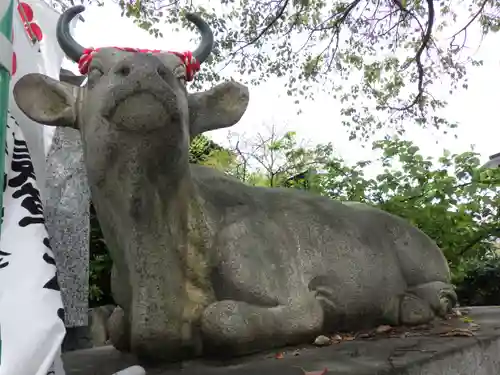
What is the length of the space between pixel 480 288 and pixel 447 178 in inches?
110

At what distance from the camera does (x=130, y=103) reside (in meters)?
1.69

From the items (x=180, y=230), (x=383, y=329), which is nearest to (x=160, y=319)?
(x=180, y=230)

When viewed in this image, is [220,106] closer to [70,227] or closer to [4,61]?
[4,61]

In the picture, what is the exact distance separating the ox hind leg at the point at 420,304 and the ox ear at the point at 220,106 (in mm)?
1237

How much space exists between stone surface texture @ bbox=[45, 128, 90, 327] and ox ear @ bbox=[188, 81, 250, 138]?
141cm

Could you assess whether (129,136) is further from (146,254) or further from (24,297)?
(24,297)

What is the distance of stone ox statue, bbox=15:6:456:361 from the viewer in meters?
1.75

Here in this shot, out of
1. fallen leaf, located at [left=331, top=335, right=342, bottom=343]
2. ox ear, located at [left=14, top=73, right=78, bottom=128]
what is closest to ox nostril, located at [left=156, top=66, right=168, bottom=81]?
ox ear, located at [left=14, top=73, right=78, bottom=128]

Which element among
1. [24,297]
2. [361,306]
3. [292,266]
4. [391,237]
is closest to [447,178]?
[391,237]

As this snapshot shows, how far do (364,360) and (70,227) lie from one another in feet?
6.47

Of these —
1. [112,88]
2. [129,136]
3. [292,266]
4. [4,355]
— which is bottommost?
[4,355]

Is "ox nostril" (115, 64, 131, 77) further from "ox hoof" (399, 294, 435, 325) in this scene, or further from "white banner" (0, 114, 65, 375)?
"ox hoof" (399, 294, 435, 325)

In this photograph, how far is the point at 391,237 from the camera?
2.86 m

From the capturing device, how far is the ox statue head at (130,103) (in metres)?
1.69
